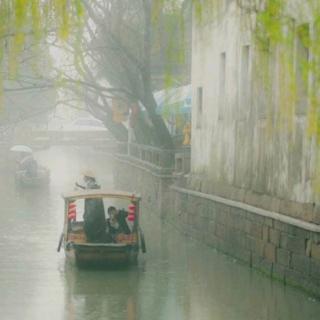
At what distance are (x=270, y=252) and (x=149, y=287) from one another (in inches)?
89.0

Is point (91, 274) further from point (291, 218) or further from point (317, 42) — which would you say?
point (317, 42)

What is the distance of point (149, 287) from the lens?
23641 mm

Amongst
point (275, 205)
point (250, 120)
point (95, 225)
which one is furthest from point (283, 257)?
point (250, 120)

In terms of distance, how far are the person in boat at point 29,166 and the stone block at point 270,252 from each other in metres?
30.8

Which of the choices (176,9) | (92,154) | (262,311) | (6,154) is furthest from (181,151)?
(92,154)

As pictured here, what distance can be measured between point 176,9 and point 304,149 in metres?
7.97

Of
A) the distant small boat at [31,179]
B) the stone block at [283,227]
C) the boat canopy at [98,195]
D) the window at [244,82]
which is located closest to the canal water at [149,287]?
the stone block at [283,227]

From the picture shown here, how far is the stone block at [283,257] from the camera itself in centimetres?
2256

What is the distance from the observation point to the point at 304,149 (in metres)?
22.7

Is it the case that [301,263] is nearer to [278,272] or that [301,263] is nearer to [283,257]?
[283,257]

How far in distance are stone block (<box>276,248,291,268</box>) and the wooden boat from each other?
3.37m

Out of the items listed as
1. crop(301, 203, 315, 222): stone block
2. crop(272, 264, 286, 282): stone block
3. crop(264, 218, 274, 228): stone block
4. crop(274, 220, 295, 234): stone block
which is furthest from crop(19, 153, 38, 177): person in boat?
crop(301, 203, 315, 222): stone block

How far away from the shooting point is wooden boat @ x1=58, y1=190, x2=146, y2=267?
24.9 metres

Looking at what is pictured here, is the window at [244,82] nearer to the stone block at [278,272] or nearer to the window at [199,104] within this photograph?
the stone block at [278,272]
